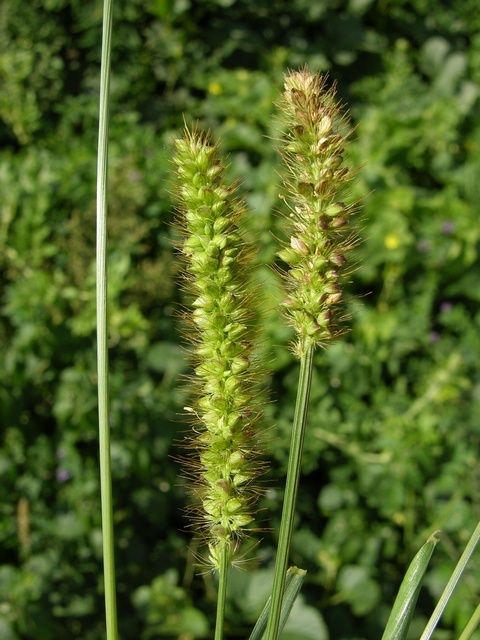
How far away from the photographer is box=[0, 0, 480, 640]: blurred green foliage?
5.68ft

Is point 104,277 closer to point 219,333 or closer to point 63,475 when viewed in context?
point 219,333

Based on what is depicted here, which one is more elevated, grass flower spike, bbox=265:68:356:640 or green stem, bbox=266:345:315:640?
grass flower spike, bbox=265:68:356:640

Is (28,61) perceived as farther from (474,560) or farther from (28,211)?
(474,560)

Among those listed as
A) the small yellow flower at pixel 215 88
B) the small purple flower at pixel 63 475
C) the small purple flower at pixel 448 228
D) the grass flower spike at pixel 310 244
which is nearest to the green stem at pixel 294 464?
the grass flower spike at pixel 310 244

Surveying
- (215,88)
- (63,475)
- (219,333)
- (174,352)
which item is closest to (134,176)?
(174,352)

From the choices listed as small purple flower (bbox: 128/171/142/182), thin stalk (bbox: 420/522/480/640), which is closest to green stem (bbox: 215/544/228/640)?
thin stalk (bbox: 420/522/480/640)

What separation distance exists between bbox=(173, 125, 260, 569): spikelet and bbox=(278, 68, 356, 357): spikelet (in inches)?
1.4

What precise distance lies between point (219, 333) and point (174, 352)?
1.51 m

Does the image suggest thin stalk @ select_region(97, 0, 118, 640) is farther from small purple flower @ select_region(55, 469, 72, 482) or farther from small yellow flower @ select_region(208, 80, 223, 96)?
small yellow flower @ select_region(208, 80, 223, 96)

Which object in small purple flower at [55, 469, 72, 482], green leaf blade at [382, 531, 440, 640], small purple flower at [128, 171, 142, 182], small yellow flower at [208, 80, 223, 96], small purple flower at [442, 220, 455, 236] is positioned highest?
small yellow flower at [208, 80, 223, 96]

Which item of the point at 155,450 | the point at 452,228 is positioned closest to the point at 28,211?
the point at 155,450

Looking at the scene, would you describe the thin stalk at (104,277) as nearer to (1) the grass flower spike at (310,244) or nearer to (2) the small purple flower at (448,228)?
(1) the grass flower spike at (310,244)

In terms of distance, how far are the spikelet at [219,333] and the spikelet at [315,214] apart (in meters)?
0.04

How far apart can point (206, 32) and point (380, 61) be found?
2.25ft
